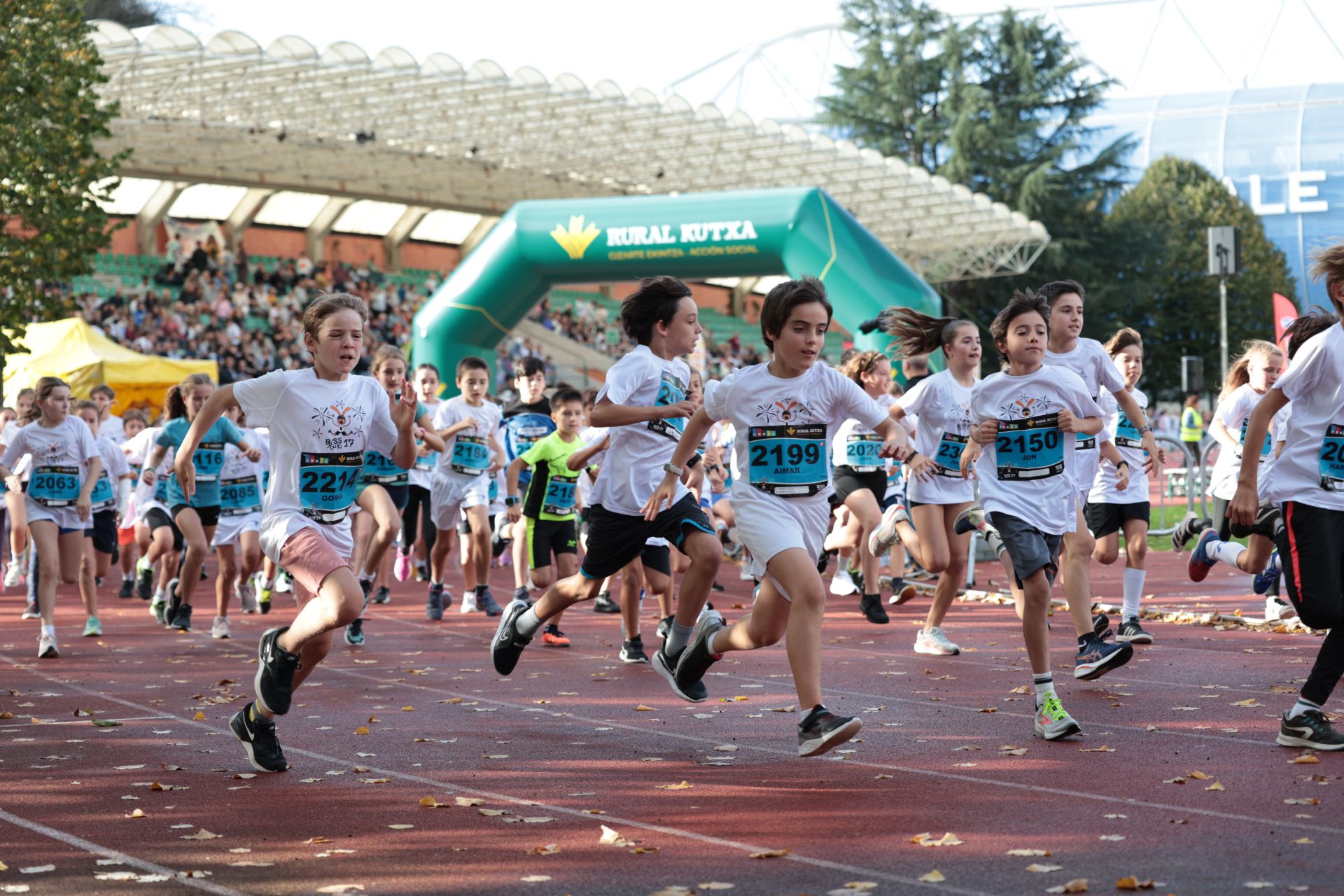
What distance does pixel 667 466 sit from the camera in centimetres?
692

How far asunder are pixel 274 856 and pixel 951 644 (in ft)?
18.8

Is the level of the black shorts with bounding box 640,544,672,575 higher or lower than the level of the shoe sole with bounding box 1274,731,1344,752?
higher

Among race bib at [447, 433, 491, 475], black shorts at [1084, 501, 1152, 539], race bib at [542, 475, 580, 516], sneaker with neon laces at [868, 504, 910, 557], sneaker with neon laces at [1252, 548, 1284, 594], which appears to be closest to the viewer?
black shorts at [1084, 501, 1152, 539]

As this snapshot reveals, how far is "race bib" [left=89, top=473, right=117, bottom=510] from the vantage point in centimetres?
1313

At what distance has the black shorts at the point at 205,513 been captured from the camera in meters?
11.8

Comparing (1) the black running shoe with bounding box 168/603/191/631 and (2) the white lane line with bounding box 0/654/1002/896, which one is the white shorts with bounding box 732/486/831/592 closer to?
(2) the white lane line with bounding box 0/654/1002/896

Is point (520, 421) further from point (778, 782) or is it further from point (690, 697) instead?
point (778, 782)

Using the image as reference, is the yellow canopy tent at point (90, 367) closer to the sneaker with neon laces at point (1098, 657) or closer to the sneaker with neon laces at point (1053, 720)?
the sneaker with neon laces at point (1098, 657)

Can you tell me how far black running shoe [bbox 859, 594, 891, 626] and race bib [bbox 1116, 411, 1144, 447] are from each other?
6.91ft

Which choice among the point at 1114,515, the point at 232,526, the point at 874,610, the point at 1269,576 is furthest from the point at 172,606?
the point at 1269,576

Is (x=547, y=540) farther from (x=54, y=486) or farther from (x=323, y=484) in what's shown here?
(x=323, y=484)

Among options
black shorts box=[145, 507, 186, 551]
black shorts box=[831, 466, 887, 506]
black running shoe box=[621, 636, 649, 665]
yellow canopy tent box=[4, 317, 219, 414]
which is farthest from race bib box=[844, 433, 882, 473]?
yellow canopy tent box=[4, 317, 219, 414]

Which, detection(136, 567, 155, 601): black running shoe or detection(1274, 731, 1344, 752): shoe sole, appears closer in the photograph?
detection(1274, 731, 1344, 752): shoe sole

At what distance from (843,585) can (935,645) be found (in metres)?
4.22
